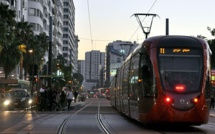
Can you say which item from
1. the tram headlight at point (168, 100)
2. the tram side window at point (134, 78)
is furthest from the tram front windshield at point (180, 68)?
the tram side window at point (134, 78)

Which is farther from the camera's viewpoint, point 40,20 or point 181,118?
point 40,20

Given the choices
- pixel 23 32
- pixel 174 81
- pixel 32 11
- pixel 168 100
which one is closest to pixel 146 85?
pixel 174 81

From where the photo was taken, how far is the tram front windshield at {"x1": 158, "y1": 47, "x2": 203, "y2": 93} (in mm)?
18328

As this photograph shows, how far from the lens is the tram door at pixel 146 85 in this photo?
18.7m

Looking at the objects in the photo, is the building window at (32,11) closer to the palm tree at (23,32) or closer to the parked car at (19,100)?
the palm tree at (23,32)

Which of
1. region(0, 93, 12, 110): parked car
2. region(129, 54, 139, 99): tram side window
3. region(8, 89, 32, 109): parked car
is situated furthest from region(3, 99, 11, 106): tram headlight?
region(129, 54, 139, 99): tram side window

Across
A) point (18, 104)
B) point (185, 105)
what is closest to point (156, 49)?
point (185, 105)

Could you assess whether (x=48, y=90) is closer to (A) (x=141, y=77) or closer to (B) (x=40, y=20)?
(A) (x=141, y=77)

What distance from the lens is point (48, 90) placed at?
1480 inches

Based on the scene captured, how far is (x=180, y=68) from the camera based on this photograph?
18.8 m

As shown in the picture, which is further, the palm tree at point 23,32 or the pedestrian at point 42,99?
the palm tree at point 23,32

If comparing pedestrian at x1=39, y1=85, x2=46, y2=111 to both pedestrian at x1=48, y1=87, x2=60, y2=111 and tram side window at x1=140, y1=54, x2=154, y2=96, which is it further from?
tram side window at x1=140, y1=54, x2=154, y2=96

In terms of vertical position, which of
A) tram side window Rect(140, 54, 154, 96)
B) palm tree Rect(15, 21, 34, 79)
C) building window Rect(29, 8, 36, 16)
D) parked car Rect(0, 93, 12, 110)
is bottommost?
parked car Rect(0, 93, 12, 110)

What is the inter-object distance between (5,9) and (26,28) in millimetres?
21135
